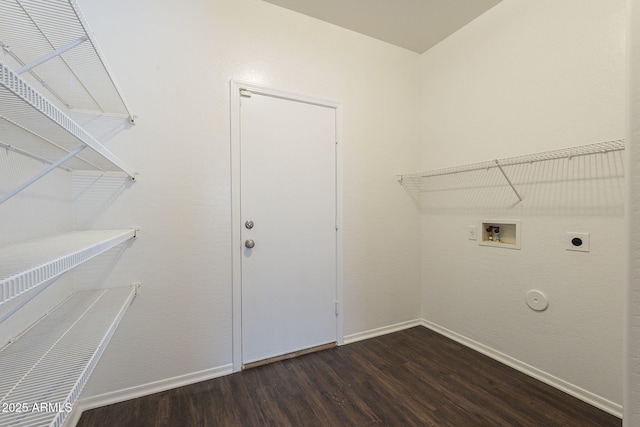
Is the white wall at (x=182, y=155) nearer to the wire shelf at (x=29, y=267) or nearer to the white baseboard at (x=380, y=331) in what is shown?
the white baseboard at (x=380, y=331)

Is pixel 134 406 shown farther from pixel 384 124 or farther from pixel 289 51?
pixel 384 124

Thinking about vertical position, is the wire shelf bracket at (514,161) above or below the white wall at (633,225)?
above

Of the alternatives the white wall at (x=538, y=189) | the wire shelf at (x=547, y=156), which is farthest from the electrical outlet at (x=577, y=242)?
the wire shelf at (x=547, y=156)

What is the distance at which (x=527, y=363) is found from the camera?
1875mm

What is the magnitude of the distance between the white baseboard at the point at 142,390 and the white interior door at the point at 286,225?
0.24 meters

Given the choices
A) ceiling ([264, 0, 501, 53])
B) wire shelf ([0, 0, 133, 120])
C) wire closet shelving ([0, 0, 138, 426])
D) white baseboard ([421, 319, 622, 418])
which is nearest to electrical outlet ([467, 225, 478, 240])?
white baseboard ([421, 319, 622, 418])

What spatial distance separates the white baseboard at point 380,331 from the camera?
2.35 meters

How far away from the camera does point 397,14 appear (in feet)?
7.01

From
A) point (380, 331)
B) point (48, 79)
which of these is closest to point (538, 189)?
point (380, 331)

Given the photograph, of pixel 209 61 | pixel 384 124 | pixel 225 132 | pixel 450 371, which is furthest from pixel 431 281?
pixel 209 61

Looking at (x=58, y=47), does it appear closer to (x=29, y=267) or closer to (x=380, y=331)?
(x=29, y=267)

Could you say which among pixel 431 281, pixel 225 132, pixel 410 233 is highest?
pixel 225 132

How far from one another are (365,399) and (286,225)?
1.27 metres

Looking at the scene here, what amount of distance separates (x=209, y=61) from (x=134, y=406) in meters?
2.24
